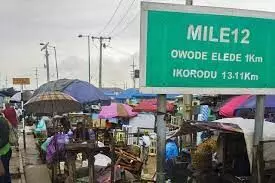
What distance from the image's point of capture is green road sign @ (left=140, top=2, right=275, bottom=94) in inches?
173

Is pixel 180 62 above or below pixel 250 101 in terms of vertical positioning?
above

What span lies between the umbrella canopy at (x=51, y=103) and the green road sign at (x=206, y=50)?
9.96m

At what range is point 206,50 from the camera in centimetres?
460

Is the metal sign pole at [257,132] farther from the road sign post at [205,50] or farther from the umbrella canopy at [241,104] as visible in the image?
the umbrella canopy at [241,104]

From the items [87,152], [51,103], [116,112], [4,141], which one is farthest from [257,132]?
[116,112]

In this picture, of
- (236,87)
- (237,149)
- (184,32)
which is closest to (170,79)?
(184,32)

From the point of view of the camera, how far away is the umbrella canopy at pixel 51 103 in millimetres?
14148

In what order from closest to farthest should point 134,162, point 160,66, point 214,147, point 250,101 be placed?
point 160,66 < point 214,147 < point 134,162 < point 250,101

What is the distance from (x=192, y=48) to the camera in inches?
179

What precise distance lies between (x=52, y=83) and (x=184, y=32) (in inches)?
592

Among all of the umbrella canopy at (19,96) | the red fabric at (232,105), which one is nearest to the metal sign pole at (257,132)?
the red fabric at (232,105)

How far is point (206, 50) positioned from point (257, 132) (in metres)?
1.26

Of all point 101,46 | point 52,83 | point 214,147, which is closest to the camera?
point 214,147

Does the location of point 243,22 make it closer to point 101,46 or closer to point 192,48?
point 192,48
